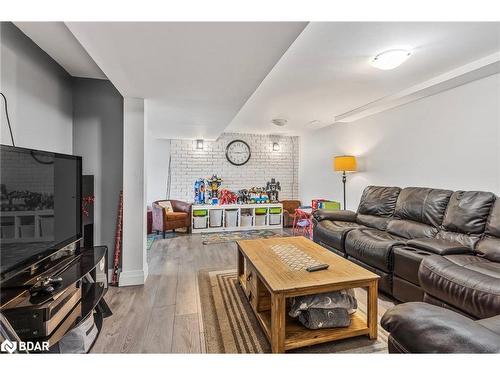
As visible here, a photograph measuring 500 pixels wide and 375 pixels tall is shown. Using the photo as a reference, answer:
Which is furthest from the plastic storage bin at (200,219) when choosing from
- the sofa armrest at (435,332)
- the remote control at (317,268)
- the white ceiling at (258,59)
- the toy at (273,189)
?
the sofa armrest at (435,332)

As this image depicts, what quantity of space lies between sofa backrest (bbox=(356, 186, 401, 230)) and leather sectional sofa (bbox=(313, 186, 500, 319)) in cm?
1

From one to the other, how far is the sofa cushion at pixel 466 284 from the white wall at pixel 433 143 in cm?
122

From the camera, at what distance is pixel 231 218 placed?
5086 mm

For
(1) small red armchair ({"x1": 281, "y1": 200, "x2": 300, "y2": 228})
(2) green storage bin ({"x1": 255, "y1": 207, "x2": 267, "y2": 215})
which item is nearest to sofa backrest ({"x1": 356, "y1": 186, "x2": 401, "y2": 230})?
(1) small red armchair ({"x1": 281, "y1": 200, "x2": 300, "y2": 228})

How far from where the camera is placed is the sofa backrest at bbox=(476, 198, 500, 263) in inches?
72.5

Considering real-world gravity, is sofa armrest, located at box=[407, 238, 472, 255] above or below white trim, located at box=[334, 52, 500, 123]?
below

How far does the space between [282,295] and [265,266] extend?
0.36m

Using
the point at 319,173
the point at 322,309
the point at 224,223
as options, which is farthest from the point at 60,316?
the point at 319,173

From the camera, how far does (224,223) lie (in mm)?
5031

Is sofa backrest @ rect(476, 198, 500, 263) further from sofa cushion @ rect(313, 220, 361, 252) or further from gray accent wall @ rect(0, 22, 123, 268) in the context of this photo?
gray accent wall @ rect(0, 22, 123, 268)

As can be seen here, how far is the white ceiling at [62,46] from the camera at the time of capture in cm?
160

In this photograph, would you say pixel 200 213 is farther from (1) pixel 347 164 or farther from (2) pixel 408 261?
(2) pixel 408 261
